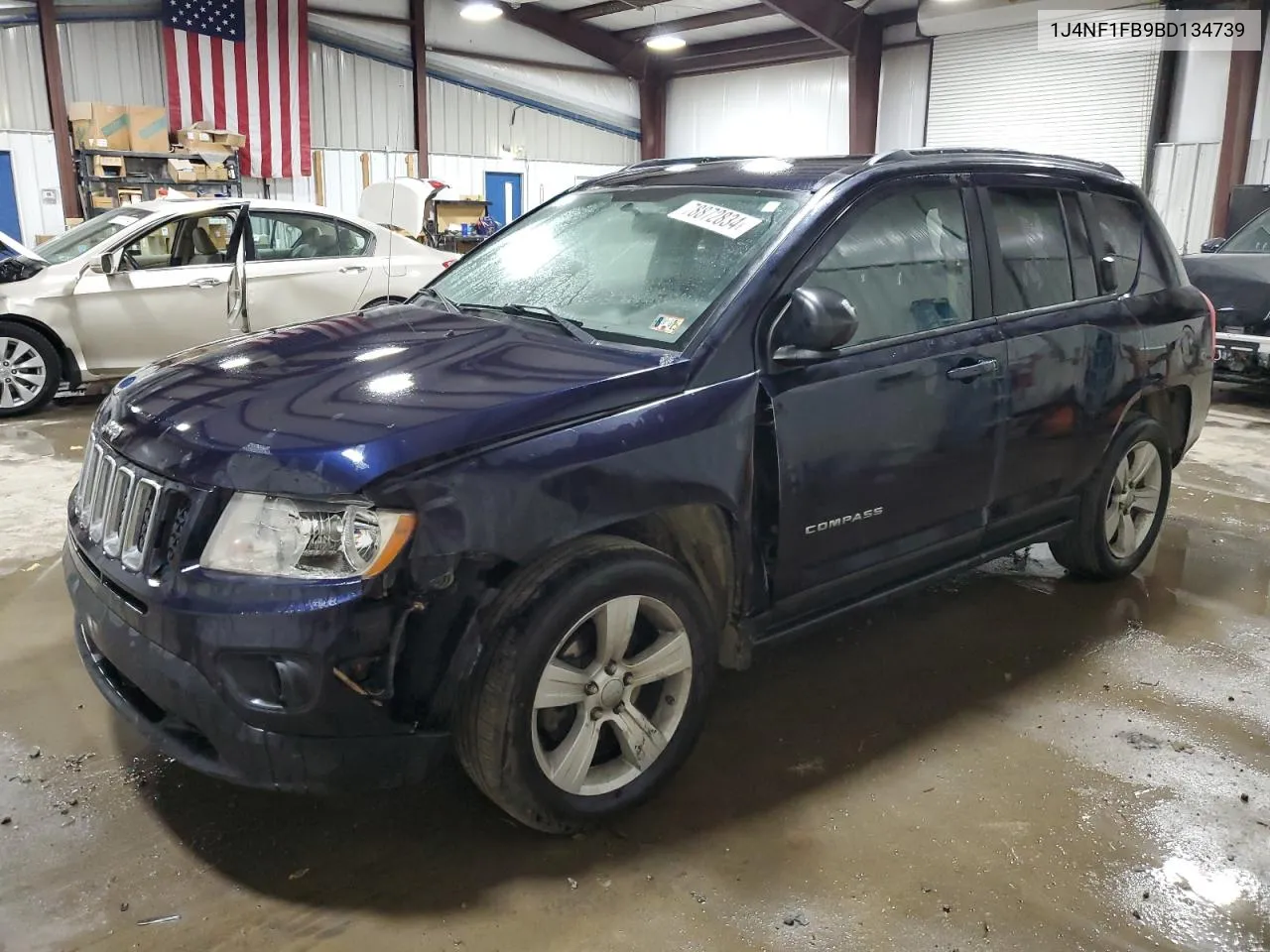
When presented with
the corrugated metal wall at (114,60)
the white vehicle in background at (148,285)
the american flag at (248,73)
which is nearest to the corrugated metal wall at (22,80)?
the corrugated metal wall at (114,60)

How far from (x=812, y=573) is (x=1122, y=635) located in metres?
1.64

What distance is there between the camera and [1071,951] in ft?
6.86

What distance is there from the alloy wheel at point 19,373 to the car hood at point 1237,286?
8.90 metres

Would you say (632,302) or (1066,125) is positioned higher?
(1066,125)

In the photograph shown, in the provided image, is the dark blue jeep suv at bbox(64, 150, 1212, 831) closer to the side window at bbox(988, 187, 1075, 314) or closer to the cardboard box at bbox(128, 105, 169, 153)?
the side window at bbox(988, 187, 1075, 314)

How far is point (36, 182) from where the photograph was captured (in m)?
12.2

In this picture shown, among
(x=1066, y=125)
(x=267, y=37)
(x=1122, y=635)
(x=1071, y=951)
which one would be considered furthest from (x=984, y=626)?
(x=267, y=37)

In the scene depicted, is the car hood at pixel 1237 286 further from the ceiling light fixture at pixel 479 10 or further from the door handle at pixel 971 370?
the ceiling light fixture at pixel 479 10

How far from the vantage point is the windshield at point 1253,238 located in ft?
28.3

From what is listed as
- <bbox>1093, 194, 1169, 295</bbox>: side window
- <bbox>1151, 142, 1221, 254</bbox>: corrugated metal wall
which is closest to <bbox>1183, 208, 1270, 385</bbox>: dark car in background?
<bbox>1151, 142, 1221, 254</bbox>: corrugated metal wall

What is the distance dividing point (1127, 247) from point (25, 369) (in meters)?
6.99

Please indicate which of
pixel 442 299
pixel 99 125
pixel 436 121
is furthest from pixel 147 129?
pixel 442 299

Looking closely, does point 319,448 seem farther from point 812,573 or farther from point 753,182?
point 753,182

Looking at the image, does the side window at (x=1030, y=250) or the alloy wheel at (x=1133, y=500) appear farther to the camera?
the alloy wheel at (x=1133, y=500)
